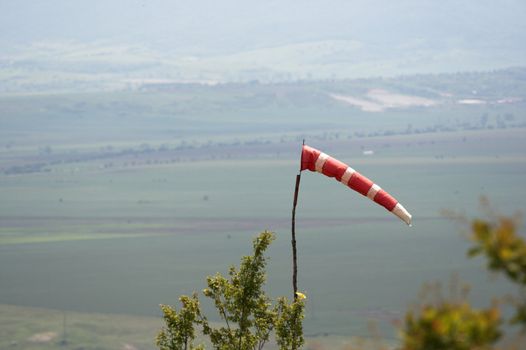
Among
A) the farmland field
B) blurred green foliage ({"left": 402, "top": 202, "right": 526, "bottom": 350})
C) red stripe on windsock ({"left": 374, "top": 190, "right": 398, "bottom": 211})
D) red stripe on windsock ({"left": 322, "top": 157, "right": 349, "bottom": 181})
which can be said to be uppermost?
the farmland field

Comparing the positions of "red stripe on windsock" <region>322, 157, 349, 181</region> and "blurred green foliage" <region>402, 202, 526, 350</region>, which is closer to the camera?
"blurred green foliage" <region>402, 202, 526, 350</region>

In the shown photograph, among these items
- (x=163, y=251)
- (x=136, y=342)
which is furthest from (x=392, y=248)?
(x=136, y=342)

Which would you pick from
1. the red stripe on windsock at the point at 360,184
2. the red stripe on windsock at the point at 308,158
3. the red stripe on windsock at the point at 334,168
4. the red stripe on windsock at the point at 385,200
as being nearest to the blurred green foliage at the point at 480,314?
the red stripe on windsock at the point at 385,200

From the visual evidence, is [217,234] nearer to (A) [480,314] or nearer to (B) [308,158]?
(B) [308,158]

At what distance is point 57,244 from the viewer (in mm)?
112000

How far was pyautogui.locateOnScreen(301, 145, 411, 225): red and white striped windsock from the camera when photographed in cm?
1266

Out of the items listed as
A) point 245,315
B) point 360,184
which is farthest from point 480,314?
point 245,315

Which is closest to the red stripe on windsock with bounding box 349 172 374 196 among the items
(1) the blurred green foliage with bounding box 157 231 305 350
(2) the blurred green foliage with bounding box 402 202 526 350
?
(1) the blurred green foliage with bounding box 157 231 305 350

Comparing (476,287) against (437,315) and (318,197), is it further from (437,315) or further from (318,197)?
(437,315)

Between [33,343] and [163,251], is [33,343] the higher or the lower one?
the lower one

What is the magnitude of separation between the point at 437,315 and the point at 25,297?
83599 millimetres

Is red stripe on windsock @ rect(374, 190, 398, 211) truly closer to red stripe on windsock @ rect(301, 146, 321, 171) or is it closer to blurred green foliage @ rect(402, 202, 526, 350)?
red stripe on windsock @ rect(301, 146, 321, 171)

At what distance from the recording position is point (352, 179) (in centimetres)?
1302

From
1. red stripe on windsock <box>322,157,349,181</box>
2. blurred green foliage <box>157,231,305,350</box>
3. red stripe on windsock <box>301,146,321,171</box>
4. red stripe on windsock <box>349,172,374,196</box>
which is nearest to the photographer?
red stripe on windsock <box>349,172,374,196</box>
